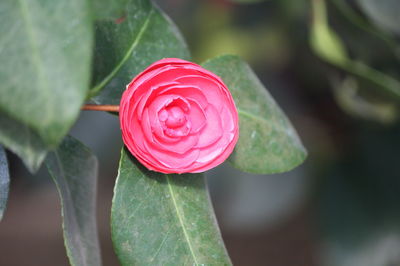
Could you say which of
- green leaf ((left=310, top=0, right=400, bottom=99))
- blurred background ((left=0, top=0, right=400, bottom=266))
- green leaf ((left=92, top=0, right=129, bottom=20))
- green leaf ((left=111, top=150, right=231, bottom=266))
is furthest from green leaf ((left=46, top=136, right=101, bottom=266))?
blurred background ((left=0, top=0, right=400, bottom=266))

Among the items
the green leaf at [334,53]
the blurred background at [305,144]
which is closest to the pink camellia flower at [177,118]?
the green leaf at [334,53]

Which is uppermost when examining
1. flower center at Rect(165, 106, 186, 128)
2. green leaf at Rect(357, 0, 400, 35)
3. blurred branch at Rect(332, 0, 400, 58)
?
flower center at Rect(165, 106, 186, 128)

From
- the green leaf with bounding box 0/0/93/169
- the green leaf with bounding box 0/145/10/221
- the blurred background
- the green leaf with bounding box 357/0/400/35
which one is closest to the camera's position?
the green leaf with bounding box 0/0/93/169

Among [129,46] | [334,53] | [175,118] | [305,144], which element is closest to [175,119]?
[175,118]

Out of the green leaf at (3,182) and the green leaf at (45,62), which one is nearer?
the green leaf at (45,62)

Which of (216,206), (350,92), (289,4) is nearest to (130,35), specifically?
(350,92)

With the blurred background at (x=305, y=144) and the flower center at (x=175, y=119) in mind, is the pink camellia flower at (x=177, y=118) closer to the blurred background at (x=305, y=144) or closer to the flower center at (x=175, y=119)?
the flower center at (x=175, y=119)

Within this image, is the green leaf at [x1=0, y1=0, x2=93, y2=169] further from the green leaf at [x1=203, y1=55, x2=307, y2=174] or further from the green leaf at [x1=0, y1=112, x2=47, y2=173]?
the green leaf at [x1=203, y1=55, x2=307, y2=174]
